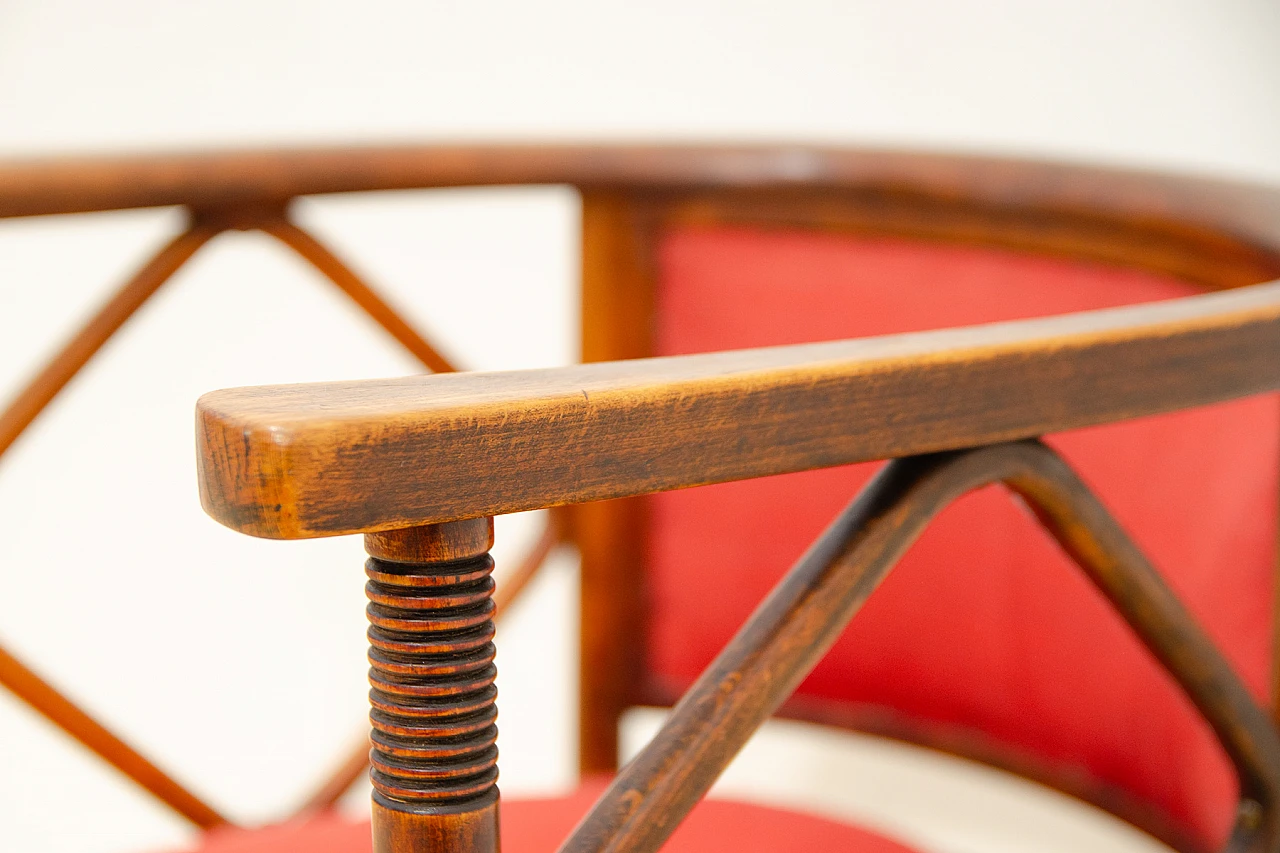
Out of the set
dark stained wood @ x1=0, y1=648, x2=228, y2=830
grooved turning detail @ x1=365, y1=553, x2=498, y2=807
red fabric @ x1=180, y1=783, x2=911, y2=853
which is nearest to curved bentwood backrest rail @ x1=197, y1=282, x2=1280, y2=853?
grooved turning detail @ x1=365, y1=553, x2=498, y2=807

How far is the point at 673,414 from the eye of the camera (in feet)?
1.41

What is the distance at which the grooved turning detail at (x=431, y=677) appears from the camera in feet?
1.34

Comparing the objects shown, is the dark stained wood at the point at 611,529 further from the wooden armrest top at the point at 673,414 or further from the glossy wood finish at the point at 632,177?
the wooden armrest top at the point at 673,414

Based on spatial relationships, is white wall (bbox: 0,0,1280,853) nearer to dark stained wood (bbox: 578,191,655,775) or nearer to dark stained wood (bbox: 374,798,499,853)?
dark stained wood (bbox: 578,191,655,775)

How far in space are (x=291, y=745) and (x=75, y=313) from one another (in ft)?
1.97

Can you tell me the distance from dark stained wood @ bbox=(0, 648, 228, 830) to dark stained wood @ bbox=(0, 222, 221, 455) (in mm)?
140

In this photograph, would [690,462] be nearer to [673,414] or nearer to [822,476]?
[673,414]

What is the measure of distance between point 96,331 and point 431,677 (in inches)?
24.0

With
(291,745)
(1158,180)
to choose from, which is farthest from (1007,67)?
(291,745)

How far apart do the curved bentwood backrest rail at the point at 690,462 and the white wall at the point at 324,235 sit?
566 millimetres

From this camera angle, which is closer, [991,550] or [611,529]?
[991,550]

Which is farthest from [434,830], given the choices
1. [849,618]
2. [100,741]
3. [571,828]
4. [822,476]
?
[822,476]

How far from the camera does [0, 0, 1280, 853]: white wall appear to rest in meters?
1.43

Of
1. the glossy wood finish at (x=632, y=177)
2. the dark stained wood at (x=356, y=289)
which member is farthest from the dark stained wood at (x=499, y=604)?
the glossy wood finish at (x=632, y=177)
